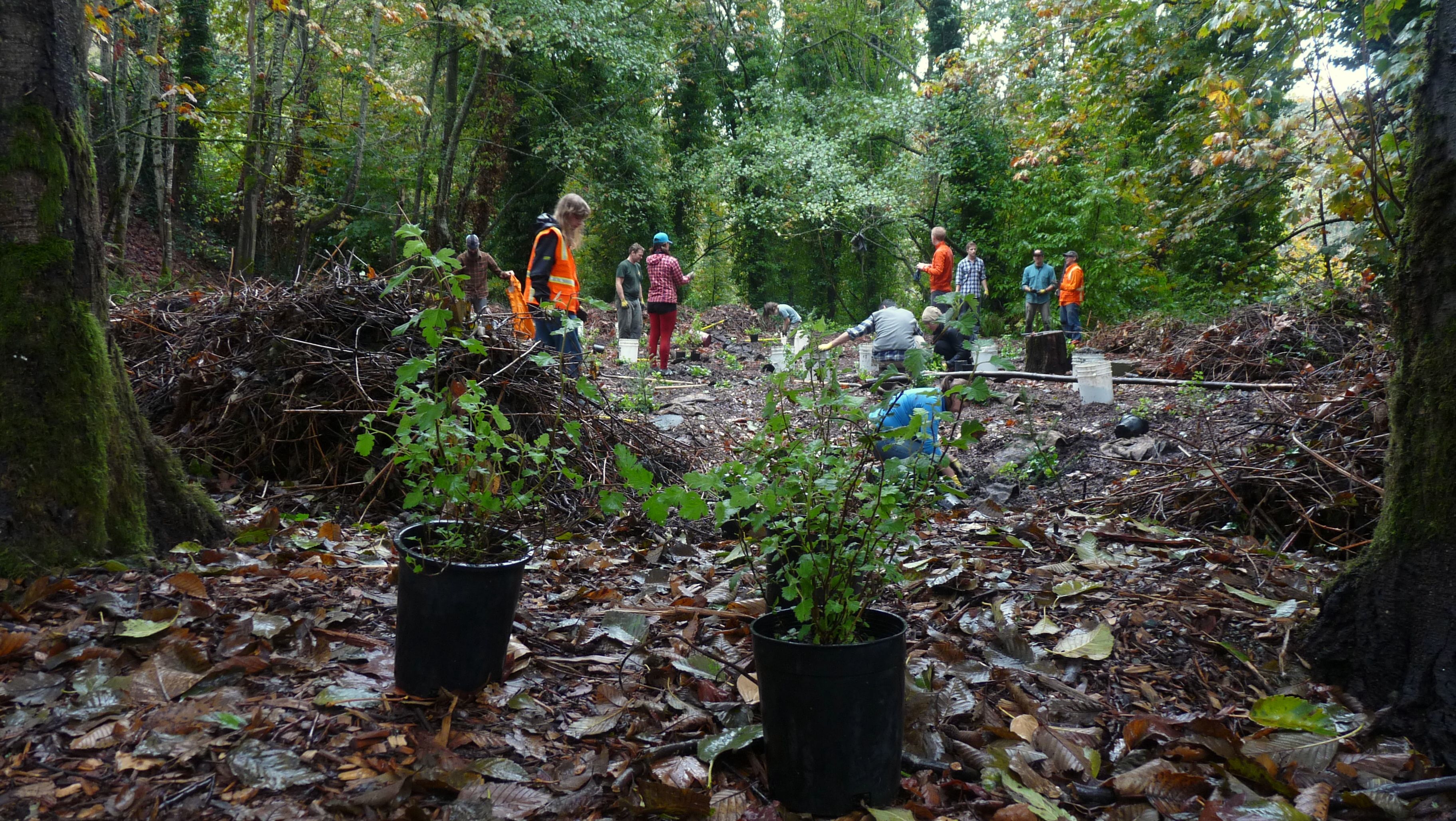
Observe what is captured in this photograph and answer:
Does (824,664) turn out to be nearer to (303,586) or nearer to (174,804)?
(174,804)

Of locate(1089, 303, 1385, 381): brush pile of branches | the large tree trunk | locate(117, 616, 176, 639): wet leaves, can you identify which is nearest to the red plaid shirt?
locate(1089, 303, 1385, 381): brush pile of branches

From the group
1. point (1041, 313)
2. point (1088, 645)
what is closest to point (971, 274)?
point (1041, 313)

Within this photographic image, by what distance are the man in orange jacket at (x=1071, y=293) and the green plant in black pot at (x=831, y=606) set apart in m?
14.0

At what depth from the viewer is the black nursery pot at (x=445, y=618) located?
2387 mm

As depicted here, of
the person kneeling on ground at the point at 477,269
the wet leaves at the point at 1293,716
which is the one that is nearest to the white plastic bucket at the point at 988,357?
the person kneeling on ground at the point at 477,269

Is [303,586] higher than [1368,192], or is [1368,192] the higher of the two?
[1368,192]

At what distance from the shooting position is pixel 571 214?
747 centimetres

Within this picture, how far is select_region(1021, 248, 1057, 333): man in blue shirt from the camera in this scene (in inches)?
632

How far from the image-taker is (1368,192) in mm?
4227

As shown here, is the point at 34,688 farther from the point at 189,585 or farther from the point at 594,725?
the point at 594,725

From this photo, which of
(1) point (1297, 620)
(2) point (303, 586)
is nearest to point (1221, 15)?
(1) point (1297, 620)

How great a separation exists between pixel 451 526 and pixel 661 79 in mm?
20939

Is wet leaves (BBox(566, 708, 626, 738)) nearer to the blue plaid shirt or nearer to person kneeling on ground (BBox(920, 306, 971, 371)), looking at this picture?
person kneeling on ground (BBox(920, 306, 971, 371))

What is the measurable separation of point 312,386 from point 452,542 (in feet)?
9.40
